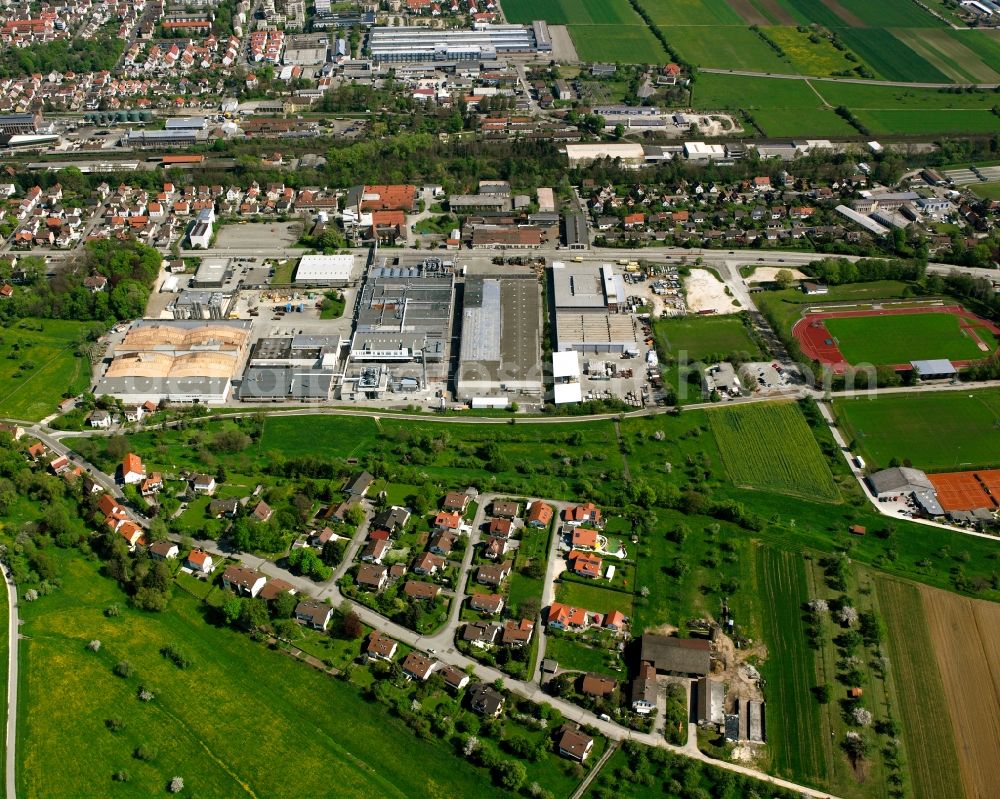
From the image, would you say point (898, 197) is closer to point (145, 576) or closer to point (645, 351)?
point (645, 351)

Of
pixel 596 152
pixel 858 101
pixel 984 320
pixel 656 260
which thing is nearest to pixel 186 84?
pixel 596 152

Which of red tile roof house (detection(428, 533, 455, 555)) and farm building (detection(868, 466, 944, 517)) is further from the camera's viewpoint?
farm building (detection(868, 466, 944, 517))

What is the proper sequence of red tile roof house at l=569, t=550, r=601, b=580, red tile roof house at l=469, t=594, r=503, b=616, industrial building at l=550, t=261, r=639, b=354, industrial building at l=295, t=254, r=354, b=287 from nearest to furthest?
red tile roof house at l=469, t=594, r=503, b=616
red tile roof house at l=569, t=550, r=601, b=580
industrial building at l=550, t=261, r=639, b=354
industrial building at l=295, t=254, r=354, b=287

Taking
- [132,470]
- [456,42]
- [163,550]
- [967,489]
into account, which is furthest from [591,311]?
[456,42]

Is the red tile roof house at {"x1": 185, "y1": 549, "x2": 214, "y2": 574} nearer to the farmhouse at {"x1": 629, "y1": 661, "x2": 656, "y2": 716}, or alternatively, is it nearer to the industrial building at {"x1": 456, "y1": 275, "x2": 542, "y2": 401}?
the industrial building at {"x1": 456, "y1": 275, "x2": 542, "y2": 401}

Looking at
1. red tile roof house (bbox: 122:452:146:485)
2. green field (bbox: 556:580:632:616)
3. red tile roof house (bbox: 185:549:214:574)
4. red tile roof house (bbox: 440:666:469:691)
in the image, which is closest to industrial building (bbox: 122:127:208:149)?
red tile roof house (bbox: 122:452:146:485)

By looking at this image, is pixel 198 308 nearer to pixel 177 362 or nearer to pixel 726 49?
pixel 177 362
